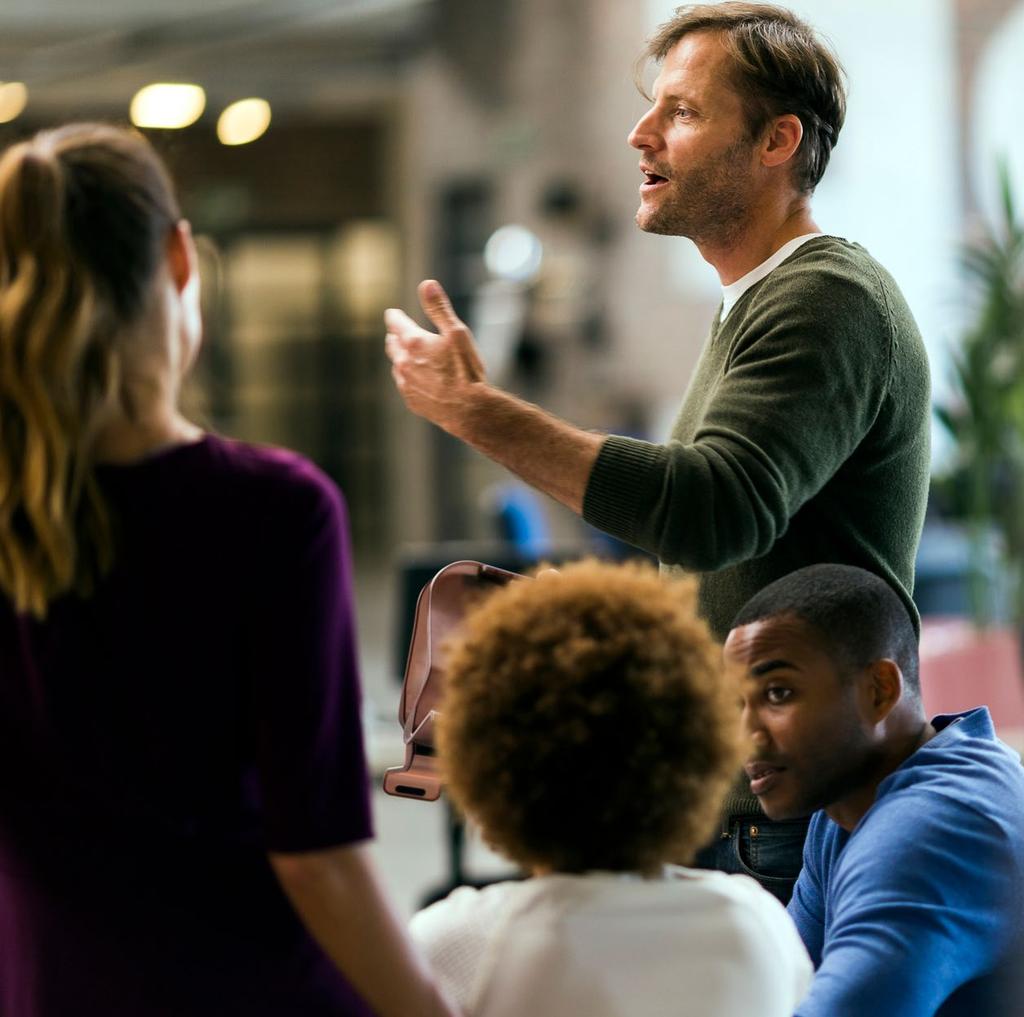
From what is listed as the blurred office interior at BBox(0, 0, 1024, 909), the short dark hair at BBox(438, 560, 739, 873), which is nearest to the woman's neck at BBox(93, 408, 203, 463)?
the short dark hair at BBox(438, 560, 739, 873)

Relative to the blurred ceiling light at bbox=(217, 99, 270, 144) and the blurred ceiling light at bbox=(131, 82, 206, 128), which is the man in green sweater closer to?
the blurred ceiling light at bbox=(131, 82, 206, 128)

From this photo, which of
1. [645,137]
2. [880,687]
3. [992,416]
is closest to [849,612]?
[880,687]

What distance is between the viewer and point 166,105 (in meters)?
8.64

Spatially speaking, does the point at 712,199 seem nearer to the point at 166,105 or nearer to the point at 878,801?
the point at 878,801

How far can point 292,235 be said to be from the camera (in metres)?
12.4

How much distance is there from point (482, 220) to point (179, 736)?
377 inches

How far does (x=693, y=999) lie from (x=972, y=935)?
0.39 metres

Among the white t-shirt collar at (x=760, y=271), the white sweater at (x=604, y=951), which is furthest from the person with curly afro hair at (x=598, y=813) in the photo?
the white t-shirt collar at (x=760, y=271)

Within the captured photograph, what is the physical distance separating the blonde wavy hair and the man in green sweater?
0.53 metres

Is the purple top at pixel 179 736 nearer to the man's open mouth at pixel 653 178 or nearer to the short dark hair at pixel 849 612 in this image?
the short dark hair at pixel 849 612

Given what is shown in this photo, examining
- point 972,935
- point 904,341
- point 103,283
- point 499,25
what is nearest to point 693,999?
point 972,935

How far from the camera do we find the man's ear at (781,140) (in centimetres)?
187

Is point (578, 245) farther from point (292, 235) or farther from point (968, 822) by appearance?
point (968, 822)

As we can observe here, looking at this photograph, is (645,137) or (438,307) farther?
(645,137)
